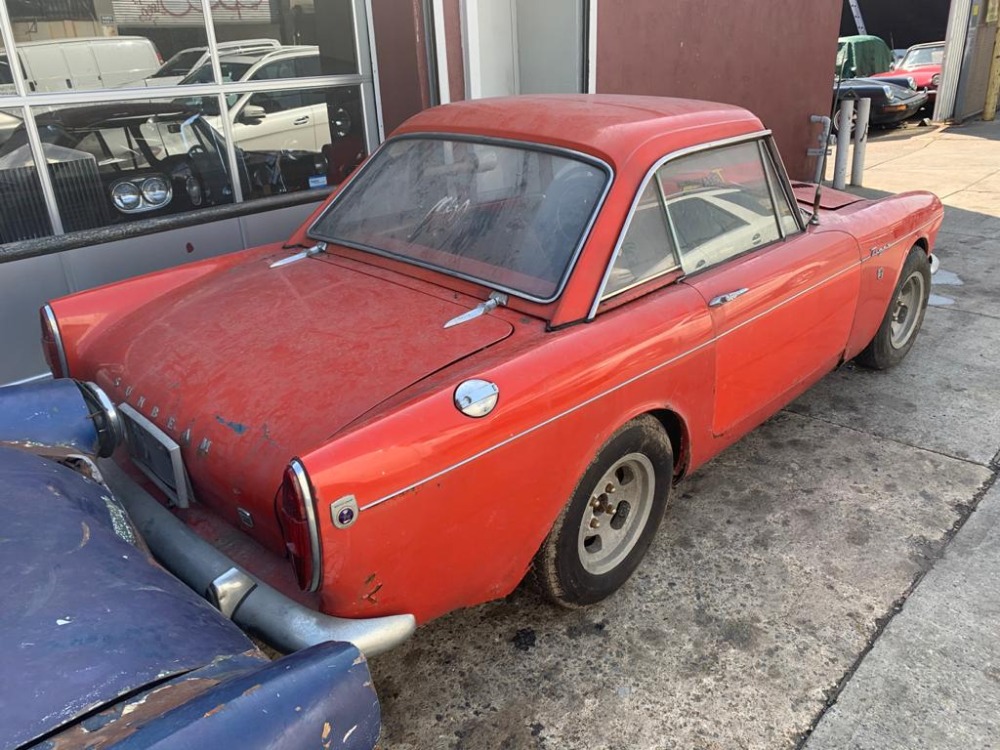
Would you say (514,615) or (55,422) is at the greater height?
(55,422)

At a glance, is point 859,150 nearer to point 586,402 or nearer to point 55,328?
point 586,402

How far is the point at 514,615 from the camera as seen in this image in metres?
2.76

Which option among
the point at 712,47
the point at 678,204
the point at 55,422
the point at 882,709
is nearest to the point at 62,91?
the point at 55,422

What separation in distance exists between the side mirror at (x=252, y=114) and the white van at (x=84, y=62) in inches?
23.8

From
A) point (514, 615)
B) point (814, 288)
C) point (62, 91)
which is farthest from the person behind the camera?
point (62, 91)

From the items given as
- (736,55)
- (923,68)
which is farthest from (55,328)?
(923,68)

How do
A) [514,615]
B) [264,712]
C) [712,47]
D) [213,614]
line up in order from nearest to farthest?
[264,712], [213,614], [514,615], [712,47]

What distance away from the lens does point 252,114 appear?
5.19 meters

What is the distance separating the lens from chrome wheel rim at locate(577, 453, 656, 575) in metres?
2.66

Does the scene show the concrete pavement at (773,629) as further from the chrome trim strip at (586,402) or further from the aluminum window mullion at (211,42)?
the aluminum window mullion at (211,42)

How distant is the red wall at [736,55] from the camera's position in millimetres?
6762

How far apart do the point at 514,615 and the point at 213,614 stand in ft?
3.99

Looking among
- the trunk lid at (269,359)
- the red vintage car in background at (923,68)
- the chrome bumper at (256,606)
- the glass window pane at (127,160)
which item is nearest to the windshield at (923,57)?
the red vintage car in background at (923,68)

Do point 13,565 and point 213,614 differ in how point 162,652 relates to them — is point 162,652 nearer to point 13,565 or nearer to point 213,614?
point 213,614
